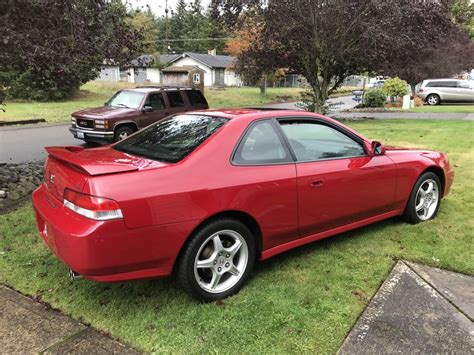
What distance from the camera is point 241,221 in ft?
11.8

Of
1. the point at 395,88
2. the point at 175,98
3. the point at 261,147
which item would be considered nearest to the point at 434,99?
the point at 395,88

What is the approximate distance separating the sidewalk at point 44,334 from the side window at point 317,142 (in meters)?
2.20

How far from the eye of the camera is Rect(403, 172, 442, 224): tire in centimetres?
506

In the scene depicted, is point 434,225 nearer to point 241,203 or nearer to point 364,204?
point 364,204

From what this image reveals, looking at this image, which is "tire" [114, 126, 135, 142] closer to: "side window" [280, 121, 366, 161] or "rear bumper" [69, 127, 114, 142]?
"rear bumper" [69, 127, 114, 142]

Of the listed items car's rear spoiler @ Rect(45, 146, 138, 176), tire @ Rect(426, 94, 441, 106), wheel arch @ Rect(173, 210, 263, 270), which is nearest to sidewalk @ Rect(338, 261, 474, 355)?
wheel arch @ Rect(173, 210, 263, 270)

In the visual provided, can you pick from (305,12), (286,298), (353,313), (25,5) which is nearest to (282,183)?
(286,298)

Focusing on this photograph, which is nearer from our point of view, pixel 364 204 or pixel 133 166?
pixel 133 166

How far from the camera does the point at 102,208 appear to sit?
9.60 feet

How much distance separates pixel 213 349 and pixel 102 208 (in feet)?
3.87

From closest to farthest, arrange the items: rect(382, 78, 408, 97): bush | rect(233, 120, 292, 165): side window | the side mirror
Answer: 1. rect(233, 120, 292, 165): side window
2. the side mirror
3. rect(382, 78, 408, 97): bush

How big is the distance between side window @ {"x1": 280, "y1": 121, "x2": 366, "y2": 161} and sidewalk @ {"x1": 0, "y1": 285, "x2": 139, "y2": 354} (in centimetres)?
220

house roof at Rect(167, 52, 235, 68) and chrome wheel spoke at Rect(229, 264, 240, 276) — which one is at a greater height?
house roof at Rect(167, 52, 235, 68)

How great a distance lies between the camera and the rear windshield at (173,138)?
360cm
